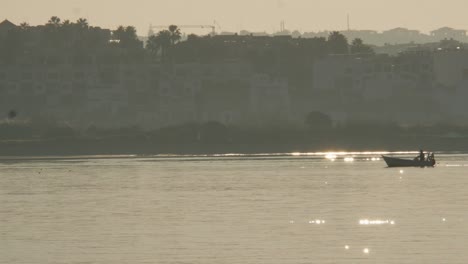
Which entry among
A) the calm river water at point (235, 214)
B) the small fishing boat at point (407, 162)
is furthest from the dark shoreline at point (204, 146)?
the small fishing boat at point (407, 162)

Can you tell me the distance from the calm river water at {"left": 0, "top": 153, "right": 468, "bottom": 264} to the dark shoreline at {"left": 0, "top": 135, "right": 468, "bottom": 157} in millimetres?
32515

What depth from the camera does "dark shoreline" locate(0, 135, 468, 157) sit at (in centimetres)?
16588

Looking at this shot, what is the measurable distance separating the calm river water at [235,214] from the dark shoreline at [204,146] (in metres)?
32.5

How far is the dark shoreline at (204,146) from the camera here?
544ft

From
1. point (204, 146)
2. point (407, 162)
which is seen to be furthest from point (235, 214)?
point (204, 146)

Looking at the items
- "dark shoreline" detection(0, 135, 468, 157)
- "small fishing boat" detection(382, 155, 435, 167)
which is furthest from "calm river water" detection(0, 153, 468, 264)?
"dark shoreline" detection(0, 135, 468, 157)

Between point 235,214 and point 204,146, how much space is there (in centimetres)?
8939

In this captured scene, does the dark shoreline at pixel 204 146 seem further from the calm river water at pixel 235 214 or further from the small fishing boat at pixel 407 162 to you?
the small fishing boat at pixel 407 162

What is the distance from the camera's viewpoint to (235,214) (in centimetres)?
8031

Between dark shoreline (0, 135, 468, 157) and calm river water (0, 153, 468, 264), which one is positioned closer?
calm river water (0, 153, 468, 264)

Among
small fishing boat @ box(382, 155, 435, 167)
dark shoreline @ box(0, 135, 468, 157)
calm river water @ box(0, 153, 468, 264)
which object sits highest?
calm river water @ box(0, 153, 468, 264)

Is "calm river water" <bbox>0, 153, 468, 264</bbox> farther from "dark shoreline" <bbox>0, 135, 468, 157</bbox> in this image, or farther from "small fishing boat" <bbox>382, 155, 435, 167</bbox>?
"dark shoreline" <bbox>0, 135, 468, 157</bbox>

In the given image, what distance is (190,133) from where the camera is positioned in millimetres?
175250

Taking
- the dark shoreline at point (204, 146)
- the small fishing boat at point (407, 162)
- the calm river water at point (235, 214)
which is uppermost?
the calm river water at point (235, 214)
